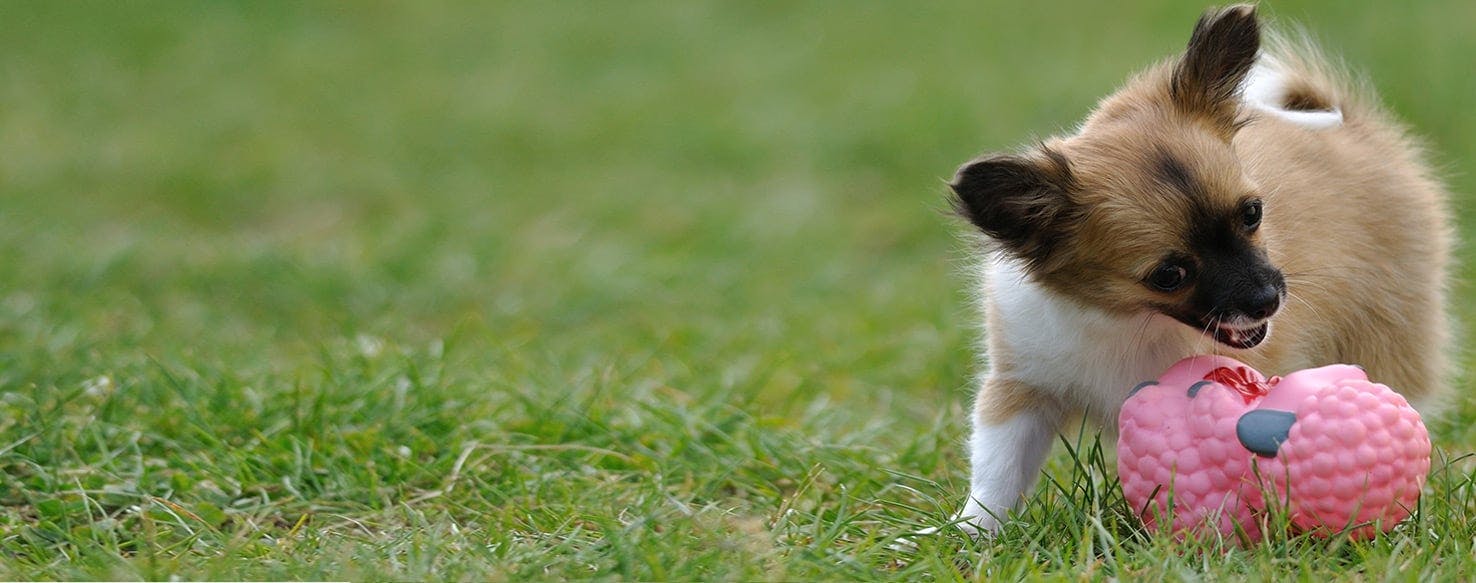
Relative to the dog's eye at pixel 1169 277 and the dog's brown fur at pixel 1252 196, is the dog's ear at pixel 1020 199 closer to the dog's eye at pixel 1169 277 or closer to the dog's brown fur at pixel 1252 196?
the dog's brown fur at pixel 1252 196

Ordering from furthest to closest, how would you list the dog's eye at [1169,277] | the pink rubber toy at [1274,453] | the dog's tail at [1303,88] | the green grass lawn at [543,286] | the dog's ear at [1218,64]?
the dog's tail at [1303,88] < the dog's ear at [1218,64] < the green grass lawn at [543,286] < the dog's eye at [1169,277] < the pink rubber toy at [1274,453]

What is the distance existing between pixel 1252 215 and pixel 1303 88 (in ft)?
4.20

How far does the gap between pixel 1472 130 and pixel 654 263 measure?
14.9ft

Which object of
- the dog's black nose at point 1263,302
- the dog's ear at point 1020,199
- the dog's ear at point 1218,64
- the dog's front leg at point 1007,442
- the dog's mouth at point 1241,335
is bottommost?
the dog's front leg at point 1007,442

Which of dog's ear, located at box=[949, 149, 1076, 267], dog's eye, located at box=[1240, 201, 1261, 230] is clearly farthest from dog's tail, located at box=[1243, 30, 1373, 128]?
dog's ear, located at box=[949, 149, 1076, 267]

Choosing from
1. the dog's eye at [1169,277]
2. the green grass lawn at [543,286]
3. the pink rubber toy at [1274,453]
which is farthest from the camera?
the green grass lawn at [543,286]

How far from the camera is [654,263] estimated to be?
24.7 ft

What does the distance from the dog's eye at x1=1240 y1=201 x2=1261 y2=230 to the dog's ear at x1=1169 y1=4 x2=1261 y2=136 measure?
41 centimetres

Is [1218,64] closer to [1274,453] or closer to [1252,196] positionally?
[1252,196]

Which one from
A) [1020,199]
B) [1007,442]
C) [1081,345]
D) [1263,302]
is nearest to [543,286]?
[1007,442]

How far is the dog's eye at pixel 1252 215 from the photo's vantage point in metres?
3.49

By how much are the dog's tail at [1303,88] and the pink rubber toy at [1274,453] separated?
1.25 m

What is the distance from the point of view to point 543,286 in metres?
7.16

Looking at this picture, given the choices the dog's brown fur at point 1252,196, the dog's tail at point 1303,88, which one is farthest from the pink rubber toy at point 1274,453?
the dog's tail at point 1303,88
